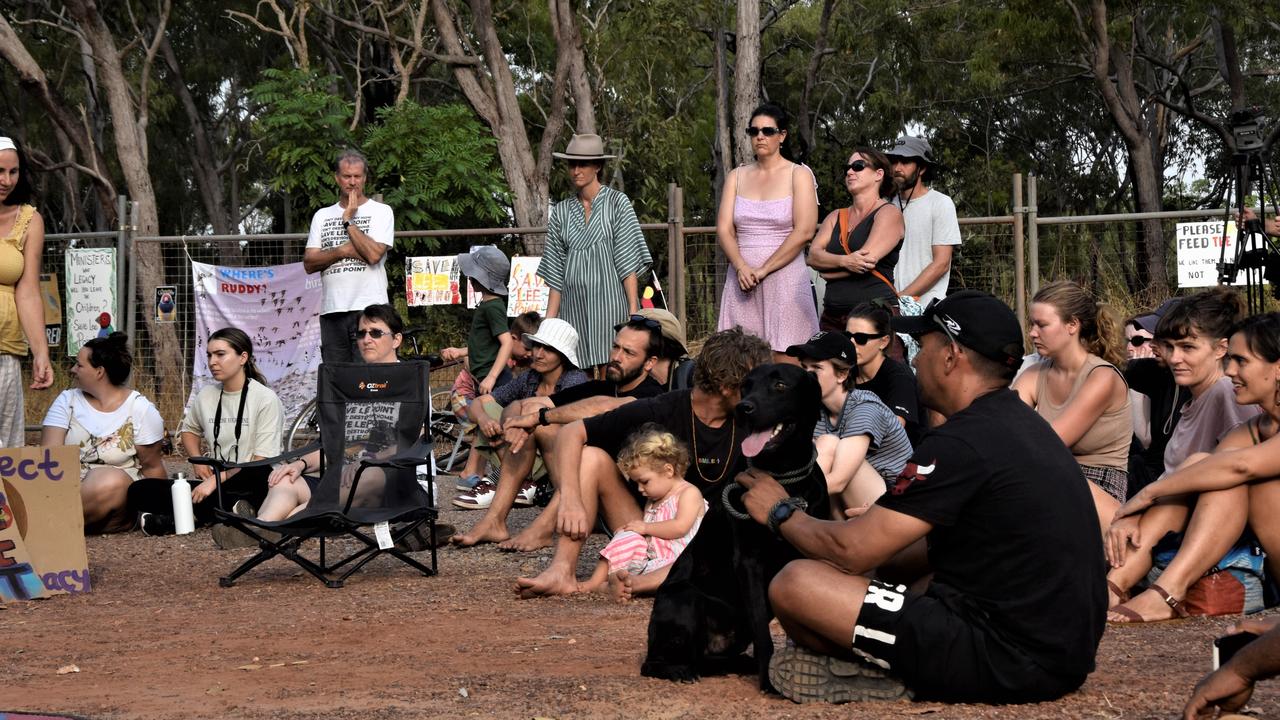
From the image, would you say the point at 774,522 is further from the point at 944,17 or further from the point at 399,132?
the point at 944,17

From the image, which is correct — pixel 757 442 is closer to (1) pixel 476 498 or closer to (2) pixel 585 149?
(2) pixel 585 149

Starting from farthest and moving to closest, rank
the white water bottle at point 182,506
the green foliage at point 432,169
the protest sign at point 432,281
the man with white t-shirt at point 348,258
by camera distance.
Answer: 1. the green foliage at point 432,169
2. the protest sign at point 432,281
3. the man with white t-shirt at point 348,258
4. the white water bottle at point 182,506

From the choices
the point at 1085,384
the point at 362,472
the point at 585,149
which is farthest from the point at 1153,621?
the point at 585,149

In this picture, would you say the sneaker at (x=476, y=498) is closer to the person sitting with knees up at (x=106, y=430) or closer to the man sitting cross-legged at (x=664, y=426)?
the person sitting with knees up at (x=106, y=430)

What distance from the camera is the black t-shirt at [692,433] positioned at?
6.79 meters

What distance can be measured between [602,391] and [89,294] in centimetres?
698

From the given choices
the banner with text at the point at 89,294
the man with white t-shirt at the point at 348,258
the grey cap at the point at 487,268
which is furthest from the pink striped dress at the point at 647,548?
the banner with text at the point at 89,294

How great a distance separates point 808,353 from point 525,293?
5.63 metres

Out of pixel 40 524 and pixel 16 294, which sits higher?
pixel 16 294

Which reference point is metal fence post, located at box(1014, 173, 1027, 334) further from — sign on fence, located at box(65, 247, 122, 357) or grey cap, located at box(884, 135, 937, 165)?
sign on fence, located at box(65, 247, 122, 357)

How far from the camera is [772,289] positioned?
345 inches

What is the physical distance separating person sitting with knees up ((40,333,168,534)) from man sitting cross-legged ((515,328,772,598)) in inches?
147

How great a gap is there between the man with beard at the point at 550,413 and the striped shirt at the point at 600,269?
3.47ft

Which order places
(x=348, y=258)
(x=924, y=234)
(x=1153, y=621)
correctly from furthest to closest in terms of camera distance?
(x=348, y=258), (x=924, y=234), (x=1153, y=621)
